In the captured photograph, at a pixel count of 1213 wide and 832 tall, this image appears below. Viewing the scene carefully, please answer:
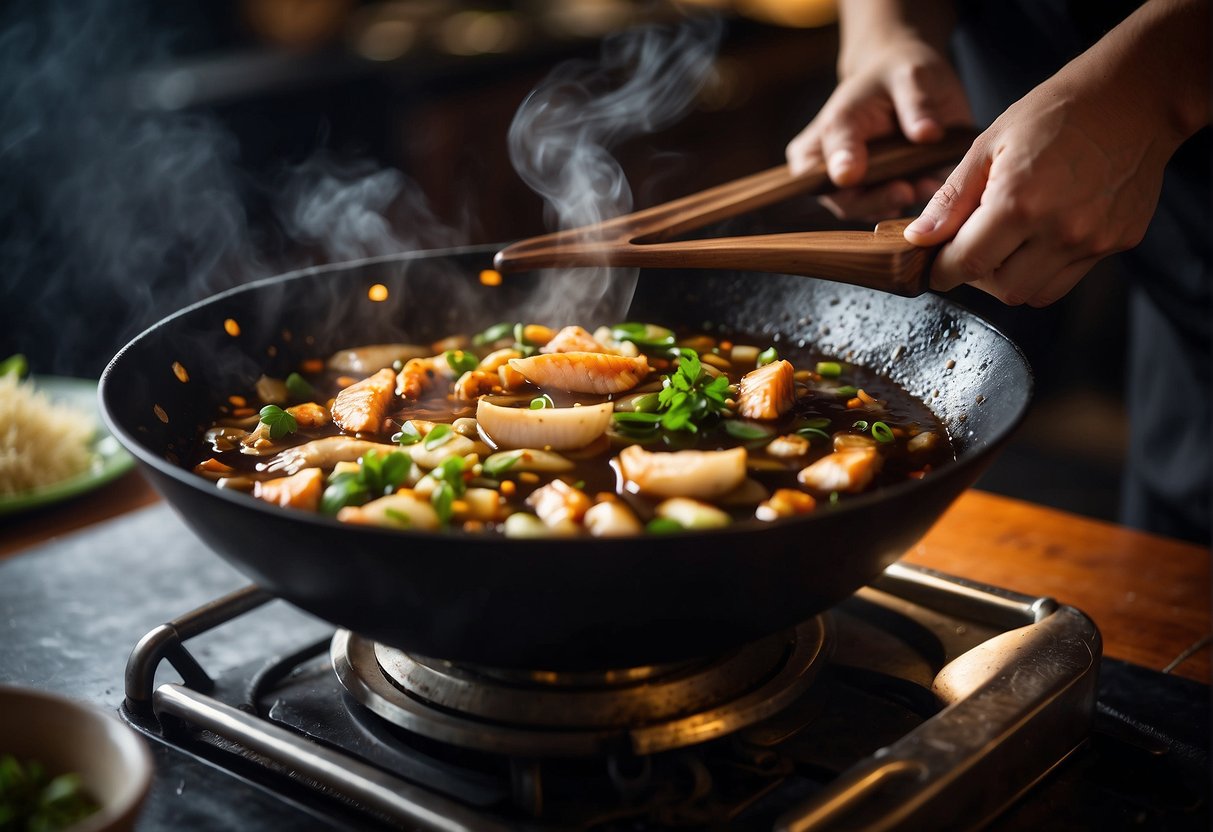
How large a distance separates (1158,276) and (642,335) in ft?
4.66

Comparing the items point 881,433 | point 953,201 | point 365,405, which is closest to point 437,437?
point 365,405

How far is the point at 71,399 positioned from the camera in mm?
2709

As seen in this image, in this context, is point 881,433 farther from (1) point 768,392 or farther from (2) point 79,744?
(2) point 79,744

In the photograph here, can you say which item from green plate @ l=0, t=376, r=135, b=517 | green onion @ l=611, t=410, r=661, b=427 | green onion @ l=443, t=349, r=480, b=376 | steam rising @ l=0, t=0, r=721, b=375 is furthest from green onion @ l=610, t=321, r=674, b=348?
steam rising @ l=0, t=0, r=721, b=375

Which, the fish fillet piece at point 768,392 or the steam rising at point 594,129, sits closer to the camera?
the fish fillet piece at point 768,392

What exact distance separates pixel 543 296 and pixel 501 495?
838 millimetres

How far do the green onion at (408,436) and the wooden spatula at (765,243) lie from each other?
12.1 inches

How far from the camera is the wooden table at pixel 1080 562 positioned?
1824 millimetres

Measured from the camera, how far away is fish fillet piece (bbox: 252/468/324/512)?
1.43m

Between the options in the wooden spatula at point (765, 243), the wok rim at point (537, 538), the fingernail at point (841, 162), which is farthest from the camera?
the fingernail at point (841, 162)

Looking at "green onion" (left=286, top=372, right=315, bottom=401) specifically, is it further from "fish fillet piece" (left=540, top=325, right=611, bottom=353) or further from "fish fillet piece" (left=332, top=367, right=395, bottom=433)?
"fish fillet piece" (left=540, top=325, right=611, bottom=353)

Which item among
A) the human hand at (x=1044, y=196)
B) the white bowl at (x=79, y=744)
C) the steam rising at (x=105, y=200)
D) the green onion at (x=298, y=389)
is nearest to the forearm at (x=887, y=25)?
the human hand at (x=1044, y=196)

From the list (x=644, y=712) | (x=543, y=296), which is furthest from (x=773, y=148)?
(x=644, y=712)

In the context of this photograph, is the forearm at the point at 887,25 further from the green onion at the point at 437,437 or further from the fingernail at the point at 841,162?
the green onion at the point at 437,437
